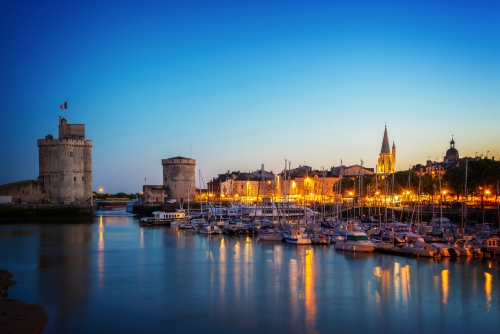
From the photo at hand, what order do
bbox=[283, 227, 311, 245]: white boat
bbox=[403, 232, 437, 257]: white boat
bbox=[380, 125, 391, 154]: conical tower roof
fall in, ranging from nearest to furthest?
bbox=[403, 232, 437, 257]: white boat
bbox=[283, 227, 311, 245]: white boat
bbox=[380, 125, 391, 154]: conical tower roof

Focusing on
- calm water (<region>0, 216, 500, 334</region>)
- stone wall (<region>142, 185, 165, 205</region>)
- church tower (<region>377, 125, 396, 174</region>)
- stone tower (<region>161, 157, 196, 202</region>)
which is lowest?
calm water (<region>0, 216, 500, 334</region>)

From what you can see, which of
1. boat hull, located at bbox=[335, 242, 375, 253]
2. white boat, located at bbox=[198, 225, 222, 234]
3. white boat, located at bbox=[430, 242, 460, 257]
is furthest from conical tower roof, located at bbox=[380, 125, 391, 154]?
white boat, located at bbox=[430, 242, 460, 257]

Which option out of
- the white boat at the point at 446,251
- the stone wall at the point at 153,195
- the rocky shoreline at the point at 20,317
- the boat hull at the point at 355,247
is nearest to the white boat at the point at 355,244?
the boat hull at the point at 355,247

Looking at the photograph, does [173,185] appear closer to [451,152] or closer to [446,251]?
[446,251]

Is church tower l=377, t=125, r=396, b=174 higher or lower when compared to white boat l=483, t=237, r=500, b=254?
higher

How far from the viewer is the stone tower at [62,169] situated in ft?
169

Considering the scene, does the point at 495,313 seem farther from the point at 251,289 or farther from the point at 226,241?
the point at 226,241

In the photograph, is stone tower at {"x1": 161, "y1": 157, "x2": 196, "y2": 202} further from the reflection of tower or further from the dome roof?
the dome roof

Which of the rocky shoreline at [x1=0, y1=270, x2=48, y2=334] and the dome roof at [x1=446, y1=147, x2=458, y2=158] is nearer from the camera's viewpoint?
the rocky shoreline at [x1=0, y1=270, x2=48, y2=334]

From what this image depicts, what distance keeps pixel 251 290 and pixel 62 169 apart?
3969cm

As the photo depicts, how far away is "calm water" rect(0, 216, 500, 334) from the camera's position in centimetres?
1269

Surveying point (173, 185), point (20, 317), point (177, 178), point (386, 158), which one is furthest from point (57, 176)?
point (386, 158)

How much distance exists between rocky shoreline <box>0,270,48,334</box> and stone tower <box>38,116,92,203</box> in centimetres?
3807

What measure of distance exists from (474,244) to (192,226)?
68.3ft
